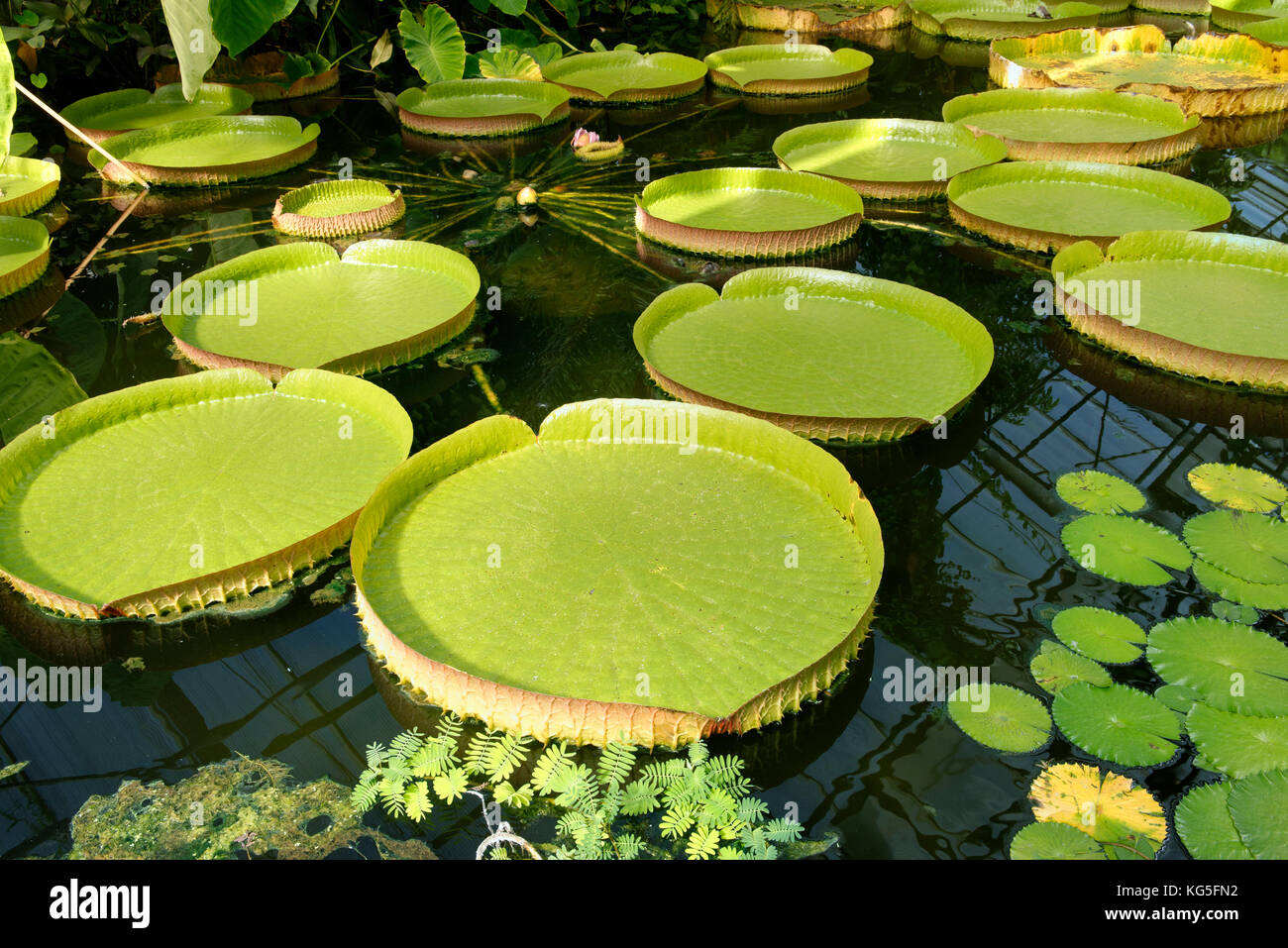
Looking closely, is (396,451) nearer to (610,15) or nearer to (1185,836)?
(1185,836)

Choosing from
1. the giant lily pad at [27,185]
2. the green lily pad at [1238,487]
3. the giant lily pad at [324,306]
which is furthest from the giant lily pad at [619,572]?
the giant lily pad at [27,185]

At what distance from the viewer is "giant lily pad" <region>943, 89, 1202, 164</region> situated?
5.35m

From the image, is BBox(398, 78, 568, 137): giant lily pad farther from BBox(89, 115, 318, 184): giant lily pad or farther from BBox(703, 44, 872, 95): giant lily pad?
BBox(703, 44, 872, 95): giant lily pad

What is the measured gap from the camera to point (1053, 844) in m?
1.94

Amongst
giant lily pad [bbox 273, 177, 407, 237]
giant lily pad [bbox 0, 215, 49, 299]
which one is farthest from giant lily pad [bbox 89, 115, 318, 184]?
giant lily pad [bbox 0, 215, 49, 299]

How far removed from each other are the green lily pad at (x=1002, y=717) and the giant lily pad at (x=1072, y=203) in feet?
8.70

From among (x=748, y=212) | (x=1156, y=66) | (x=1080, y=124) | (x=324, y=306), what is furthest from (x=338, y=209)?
(x=1156, y=66)

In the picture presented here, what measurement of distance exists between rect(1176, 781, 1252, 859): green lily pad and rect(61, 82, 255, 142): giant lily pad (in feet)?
19.8

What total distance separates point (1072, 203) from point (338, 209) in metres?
3.46

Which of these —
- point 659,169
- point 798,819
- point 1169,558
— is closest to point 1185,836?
point 798,819

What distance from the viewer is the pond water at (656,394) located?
213cm

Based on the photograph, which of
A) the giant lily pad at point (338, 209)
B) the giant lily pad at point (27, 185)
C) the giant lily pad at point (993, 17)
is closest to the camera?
the giant lily pad at point (338, 209)

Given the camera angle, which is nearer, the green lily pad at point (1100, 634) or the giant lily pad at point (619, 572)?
the giant lily pad at point (619, 572)

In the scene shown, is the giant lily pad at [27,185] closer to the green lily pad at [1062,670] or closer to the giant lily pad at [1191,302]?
the giant lily pad at [1191,302]
